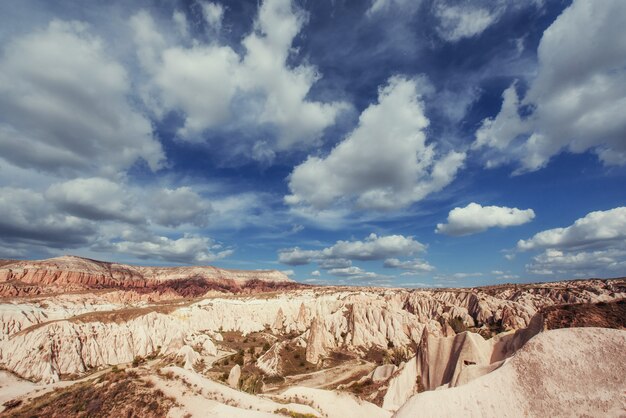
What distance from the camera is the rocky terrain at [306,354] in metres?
17.7

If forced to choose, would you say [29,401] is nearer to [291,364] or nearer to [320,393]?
[320,393]

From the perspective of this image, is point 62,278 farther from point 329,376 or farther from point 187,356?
point 329,376

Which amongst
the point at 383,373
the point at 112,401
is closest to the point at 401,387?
the point at 383,373

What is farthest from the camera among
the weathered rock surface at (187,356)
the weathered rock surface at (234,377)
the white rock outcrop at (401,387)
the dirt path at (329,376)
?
the weathered rock surface at (187,356)

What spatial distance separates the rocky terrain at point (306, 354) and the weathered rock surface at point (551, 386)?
2.1 inches

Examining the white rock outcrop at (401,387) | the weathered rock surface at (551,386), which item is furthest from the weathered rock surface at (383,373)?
the weathered rock surface at (551,386)

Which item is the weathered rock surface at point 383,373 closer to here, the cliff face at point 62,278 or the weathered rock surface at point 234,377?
the weathered rock surface at point 234,377

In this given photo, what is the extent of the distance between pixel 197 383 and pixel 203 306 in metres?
85.9

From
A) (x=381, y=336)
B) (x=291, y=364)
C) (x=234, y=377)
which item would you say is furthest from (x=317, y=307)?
(x=234, y=377)

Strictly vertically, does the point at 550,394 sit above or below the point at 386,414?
above

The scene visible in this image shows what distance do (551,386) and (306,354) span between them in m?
67.6

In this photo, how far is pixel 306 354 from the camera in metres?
78.6

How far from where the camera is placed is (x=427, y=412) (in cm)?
1653

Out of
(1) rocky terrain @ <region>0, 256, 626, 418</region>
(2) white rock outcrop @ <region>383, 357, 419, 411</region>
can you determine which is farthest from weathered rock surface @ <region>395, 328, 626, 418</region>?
(2) white rock outcrop @ <region>383, 357, 419, 411</region>
